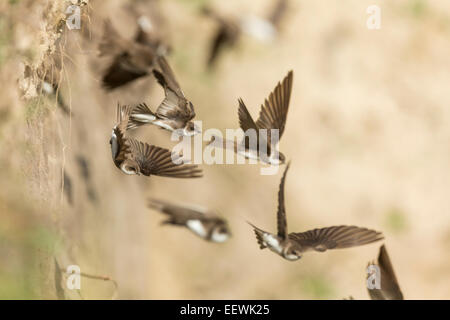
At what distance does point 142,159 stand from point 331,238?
0.37 metres

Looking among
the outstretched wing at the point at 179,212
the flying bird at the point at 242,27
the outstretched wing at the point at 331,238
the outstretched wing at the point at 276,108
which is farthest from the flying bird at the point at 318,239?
the flying bird at the point at 242,27

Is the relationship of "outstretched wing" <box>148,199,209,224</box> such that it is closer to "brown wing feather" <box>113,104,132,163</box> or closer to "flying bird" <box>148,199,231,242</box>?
"flying bird" <box>148,199,231,242</box>

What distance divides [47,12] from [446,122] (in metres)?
1.82

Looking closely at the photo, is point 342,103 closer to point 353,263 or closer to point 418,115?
point 418,115

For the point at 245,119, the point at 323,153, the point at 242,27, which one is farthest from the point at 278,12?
the point at 245,119

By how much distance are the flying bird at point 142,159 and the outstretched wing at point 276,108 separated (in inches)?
7.7

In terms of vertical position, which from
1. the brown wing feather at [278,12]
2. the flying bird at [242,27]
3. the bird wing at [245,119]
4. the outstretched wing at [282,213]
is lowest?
the outstretched wing at [282,213]

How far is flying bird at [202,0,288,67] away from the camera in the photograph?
246 centimetres

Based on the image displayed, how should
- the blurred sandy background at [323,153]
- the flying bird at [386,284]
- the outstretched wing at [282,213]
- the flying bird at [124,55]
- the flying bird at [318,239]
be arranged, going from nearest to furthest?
1. the outstretched wing at [282,213]
2. the flying bird at [318,239]
3. the flying bird at [386,284]
4. the flying bird at [124,55]
5. the blurred sandy background at [323,153]

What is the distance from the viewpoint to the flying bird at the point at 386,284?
1.27m

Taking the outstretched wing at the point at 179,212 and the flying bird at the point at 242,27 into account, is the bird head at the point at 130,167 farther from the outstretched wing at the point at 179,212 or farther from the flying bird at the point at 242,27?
the flying bird at the point at 242,27

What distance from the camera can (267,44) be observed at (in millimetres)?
2545

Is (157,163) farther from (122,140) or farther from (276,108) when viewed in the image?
(276,108)

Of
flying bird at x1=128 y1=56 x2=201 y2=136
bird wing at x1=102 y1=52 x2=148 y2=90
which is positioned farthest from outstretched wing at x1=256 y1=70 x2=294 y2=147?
bird wing at x1=102 y1=52 x2=148 y2=90
